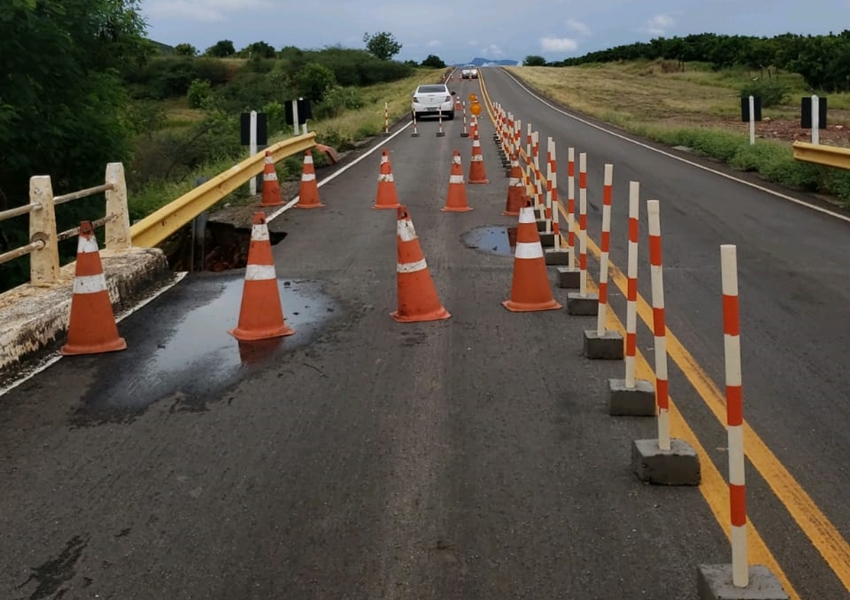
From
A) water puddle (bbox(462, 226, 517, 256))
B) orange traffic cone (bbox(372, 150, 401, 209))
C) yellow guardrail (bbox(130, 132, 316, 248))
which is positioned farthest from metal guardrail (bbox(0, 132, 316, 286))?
water puddle (bbox(462, 226, 517, 256))

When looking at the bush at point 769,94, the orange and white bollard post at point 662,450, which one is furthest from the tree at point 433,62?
the orange and white bollard post at point 662,450

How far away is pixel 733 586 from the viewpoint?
131 inches

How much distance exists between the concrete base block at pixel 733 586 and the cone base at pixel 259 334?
15.2 feet

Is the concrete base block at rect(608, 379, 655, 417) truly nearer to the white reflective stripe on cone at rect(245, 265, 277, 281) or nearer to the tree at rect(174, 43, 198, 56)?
the white reflective stripe on cone at rect(245, 265, 277, 281)

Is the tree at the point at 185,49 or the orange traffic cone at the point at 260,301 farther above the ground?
the tree at the point at 185,49

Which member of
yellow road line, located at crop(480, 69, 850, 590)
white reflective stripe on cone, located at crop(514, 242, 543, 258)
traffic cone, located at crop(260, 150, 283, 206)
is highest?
traffic cone, located at crop(260, 150, 283, 206)

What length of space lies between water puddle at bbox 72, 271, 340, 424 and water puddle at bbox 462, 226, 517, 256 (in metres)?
2.56

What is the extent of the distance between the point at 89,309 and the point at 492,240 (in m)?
5.88

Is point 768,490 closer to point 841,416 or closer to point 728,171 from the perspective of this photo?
point 841,416

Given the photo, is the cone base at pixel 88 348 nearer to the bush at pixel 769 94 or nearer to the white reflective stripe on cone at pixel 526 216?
the white reflective stripe on cone at pixel 526 216

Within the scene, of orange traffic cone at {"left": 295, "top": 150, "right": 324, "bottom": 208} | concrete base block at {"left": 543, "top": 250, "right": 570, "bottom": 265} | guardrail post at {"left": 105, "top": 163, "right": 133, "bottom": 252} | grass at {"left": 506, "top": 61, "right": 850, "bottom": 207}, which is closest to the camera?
guardrail post at {"left": 105, "top": 163, "right": 133, "bottom": 252}

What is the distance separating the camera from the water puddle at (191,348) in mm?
6238

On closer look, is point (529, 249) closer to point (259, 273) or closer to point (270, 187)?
point (259, 273)

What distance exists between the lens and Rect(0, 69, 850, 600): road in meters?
3.84
